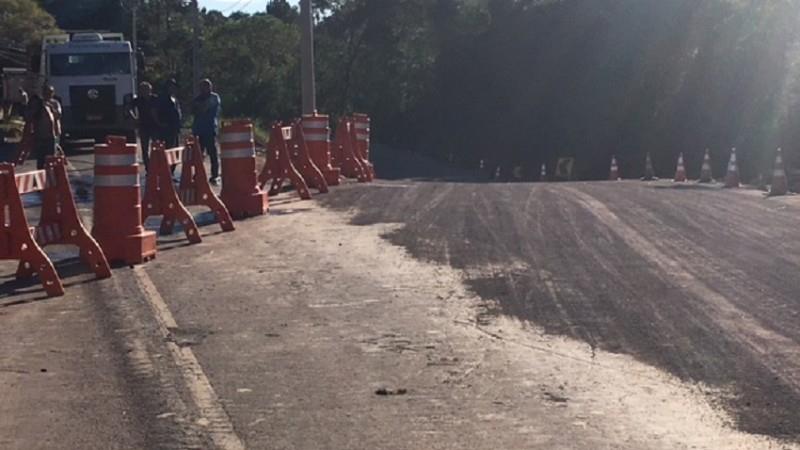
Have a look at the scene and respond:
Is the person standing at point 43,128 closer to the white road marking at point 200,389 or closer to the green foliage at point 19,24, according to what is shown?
the white road marking at point 200,389

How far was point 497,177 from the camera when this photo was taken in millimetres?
52844

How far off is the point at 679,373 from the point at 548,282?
3.39m

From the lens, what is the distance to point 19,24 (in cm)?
6919

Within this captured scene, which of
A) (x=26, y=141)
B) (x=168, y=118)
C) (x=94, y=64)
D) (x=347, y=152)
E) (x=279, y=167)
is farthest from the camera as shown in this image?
(x=94, y=64)

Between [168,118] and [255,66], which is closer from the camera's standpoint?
[168,118]

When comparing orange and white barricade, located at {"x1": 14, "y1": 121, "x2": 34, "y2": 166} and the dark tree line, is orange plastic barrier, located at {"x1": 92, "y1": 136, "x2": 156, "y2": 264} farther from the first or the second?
the dark tree line

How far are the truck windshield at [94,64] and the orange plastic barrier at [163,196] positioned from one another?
24506mm

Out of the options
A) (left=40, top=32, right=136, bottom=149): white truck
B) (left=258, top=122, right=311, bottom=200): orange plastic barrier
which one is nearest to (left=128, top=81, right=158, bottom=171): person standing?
(left=258, top=122, right=311, bottom=200): orange plastic barrier

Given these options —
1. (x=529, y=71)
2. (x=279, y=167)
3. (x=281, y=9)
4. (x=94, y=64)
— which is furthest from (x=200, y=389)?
(x=281, y=9)

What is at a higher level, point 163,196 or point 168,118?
point 168,118

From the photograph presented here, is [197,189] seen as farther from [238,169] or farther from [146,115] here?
[146,115]

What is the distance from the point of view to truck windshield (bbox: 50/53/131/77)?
38562mm

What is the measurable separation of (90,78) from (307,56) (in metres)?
13.8

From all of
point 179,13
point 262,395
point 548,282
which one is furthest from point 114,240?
point 179,13
